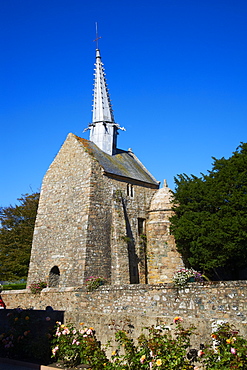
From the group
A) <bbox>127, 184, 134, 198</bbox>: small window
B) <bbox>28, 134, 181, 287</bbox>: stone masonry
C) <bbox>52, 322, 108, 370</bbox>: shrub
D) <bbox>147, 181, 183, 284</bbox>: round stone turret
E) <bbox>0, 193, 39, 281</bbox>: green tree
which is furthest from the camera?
<bbox>0, 193, 39, 281</bbox>: green tree

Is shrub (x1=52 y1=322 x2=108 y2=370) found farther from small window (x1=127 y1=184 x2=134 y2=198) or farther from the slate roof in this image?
small window (x1=127 y1=184 x2=134 y2=198)

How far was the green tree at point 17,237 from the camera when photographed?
30.2 m

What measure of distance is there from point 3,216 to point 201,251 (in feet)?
80.6

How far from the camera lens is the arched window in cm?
2031

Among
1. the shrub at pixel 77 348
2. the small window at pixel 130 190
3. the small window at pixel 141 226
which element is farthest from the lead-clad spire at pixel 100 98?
the shrub at pixel 77 348

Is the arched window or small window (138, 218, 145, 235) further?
small window (138, 218, 145, 235)

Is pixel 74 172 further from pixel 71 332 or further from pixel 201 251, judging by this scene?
pixel 71 332

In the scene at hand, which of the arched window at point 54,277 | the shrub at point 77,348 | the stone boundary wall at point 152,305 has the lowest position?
the shrub at point 77,348

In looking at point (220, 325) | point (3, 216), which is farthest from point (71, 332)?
point (3, 216)

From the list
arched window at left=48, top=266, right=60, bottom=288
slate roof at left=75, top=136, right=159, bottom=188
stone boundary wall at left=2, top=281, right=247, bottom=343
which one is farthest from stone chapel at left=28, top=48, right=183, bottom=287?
stone boundary wall at left=2, top=281, right=247, bottom=343

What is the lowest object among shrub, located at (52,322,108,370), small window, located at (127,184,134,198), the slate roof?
A: shrub, located at (52,322,108,370)

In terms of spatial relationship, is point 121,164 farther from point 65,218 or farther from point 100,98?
point 100,98

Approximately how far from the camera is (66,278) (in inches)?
745

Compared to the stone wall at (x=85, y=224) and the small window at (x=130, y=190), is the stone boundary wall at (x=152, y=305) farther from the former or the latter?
the small window at (x=130, y=190)
